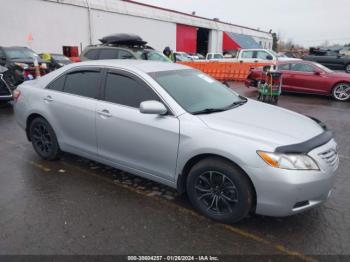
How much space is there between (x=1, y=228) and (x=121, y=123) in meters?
1.68

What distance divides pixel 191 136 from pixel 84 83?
194 centimetres

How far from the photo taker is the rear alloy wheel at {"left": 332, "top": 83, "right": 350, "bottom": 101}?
10.8 m

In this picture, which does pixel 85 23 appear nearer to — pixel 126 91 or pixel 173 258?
pixel 126 91

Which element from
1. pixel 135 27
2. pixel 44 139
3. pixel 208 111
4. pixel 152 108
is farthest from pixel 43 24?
pixel 208 111

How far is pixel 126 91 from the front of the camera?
384cm

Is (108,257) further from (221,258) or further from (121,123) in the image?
(121,123)

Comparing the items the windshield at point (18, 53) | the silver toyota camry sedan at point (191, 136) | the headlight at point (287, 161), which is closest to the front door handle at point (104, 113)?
the silver toyota camry sedan at point (191, 136)

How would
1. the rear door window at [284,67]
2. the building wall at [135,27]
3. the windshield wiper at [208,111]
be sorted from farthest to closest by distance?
the building wall at [135,27], the rear door window at [284,67], the windshield wiper at [208,111]

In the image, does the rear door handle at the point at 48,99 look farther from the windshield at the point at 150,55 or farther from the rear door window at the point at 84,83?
the windshield at the point at 150,55

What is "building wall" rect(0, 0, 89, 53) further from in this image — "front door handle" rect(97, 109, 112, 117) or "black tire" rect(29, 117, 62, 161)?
"front door handle" rect(97, 109, 112, 117)

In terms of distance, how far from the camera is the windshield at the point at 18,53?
12.1m

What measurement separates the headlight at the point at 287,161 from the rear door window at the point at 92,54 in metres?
9.52

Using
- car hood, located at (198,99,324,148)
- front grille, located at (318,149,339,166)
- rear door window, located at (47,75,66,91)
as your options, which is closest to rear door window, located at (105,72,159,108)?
car hood, located at (198,99,324,148)

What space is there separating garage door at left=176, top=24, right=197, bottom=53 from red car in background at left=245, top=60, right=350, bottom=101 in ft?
76.6
